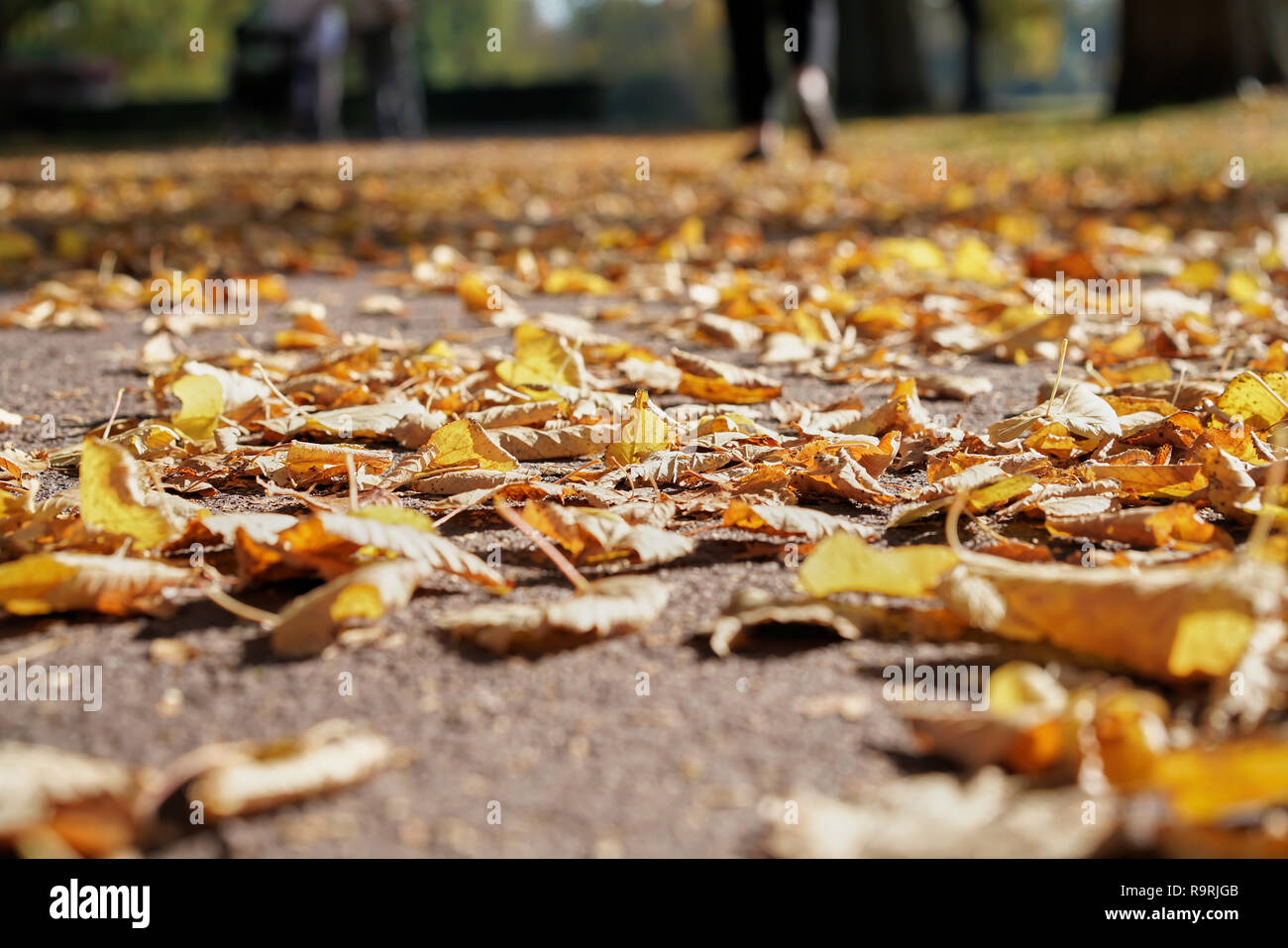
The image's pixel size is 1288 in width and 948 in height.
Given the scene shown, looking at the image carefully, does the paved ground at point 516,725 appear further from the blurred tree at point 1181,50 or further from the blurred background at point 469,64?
the blurred tree at point 1181,50

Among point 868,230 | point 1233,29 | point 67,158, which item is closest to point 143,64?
point 67,158

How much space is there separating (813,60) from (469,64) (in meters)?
59.9

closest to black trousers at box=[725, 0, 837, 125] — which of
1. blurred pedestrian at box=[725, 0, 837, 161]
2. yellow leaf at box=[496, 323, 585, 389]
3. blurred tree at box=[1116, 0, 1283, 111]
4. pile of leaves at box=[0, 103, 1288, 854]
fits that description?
blurred pedestrian at box=[725, 0, 837, 161]

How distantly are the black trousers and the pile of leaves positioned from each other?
5303 mm

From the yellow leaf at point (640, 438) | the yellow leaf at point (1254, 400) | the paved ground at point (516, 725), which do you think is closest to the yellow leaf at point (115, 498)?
the paved ground at point (516, 725)

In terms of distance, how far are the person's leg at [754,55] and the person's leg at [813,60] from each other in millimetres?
280

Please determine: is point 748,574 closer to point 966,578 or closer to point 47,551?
point 966,578

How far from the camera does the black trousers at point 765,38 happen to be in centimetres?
888

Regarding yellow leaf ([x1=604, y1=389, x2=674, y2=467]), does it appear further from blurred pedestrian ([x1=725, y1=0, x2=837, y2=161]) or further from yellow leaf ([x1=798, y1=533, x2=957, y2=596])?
blurred pedestrian ([x1=725, y1=0, x2=837, y2=161])

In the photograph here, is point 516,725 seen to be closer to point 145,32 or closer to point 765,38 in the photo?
point 765,38

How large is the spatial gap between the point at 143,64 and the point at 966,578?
171 ft

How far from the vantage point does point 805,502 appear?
2.00m

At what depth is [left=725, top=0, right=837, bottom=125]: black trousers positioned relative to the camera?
8.88 metres

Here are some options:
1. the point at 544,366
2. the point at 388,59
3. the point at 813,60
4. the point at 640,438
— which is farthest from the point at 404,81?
the point at 640,438
